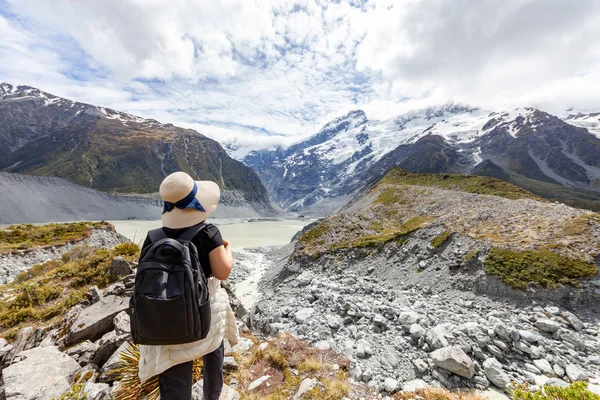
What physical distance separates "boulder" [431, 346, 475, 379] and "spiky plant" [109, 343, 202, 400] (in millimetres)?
5696

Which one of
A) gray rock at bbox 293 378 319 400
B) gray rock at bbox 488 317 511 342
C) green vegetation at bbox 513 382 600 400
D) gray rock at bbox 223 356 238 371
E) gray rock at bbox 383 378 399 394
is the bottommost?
gray rock at bbox 383 378 399 394

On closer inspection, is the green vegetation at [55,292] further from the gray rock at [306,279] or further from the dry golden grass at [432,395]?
the gray rock at [306,279]

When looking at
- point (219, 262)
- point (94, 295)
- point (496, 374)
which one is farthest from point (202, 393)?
point (496, 374)

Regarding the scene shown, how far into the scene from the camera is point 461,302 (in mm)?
11266

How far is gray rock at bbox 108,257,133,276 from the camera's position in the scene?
1020 cm

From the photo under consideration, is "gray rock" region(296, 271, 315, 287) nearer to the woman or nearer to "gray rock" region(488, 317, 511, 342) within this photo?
"gray rock" region(488, 317, 511, 342)

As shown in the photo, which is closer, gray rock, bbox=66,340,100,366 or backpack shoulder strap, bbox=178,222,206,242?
backpack shoulder strap, bbox=178,222,206,242

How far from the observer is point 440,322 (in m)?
8.93

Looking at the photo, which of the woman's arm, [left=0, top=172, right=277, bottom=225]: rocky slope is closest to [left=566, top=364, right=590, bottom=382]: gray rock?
the woman's arm

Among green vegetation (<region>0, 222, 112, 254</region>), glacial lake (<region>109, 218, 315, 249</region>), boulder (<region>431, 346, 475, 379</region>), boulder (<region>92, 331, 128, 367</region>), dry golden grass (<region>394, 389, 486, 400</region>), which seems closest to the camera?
dry golden grass (<region>394, 389, 486, 400</region>)

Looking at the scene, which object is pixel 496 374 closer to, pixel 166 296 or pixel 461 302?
pixel 461 302

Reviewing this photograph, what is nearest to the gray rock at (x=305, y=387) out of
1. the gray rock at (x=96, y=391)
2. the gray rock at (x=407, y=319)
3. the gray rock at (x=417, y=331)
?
the gray rock at (x=96, y=391)

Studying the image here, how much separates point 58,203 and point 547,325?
131 m

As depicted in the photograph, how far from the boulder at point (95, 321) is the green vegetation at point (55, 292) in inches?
82.9
